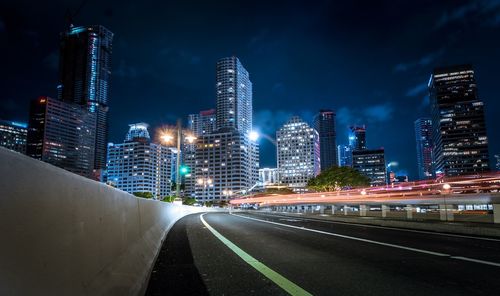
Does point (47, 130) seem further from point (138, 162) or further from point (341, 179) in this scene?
point (341, 179)

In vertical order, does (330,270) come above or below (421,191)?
below

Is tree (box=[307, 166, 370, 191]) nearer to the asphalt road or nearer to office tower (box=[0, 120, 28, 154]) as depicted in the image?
the asphalt road

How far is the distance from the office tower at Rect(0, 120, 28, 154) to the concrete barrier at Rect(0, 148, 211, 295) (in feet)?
445

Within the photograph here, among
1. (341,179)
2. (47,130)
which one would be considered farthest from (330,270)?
(47,130)

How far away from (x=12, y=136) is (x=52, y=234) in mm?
154394

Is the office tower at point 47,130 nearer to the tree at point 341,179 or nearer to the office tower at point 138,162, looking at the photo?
the office tower at point 138,162

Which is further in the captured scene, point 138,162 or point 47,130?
point 47,130

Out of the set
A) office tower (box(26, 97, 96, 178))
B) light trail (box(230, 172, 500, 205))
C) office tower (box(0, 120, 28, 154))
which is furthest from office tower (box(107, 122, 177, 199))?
light trail (box(230, 172, 500, 205))

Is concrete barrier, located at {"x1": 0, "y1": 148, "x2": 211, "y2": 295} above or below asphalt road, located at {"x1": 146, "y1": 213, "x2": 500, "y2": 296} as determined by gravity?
above

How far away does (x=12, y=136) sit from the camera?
133875mm

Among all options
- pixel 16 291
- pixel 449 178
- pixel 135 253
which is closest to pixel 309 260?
pixel 135 253

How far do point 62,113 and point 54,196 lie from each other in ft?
685

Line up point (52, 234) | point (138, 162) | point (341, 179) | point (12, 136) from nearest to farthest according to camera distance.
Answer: point (52, 234)
point (341, 179)
point (12, 136)
point (138, 162)

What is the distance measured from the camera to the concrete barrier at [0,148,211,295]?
2.05 m
